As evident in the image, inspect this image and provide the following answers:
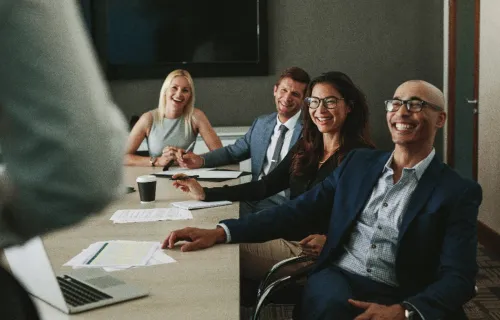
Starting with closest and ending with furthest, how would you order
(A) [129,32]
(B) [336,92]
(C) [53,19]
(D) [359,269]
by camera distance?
(C) [53,19] < (D) [359,269] < (B) [336,92] < (A) [129,32]

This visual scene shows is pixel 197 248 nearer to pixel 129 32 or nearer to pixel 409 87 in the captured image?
pixel 409 87

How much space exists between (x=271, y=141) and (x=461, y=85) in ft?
8.53

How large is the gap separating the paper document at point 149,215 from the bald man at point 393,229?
0.33 meters

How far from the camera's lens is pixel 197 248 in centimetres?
181

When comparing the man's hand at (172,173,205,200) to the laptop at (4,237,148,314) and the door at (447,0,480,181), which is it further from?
the door at (447,0,480,181)

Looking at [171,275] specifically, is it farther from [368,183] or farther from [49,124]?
[49,124]

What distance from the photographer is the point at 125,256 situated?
5.60 ft

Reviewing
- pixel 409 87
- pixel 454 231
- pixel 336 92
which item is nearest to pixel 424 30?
pixel 336 92

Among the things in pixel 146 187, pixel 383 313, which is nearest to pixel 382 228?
pixel 383 313

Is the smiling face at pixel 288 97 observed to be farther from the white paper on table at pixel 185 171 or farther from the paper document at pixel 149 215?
the paper document at pixel 149 215

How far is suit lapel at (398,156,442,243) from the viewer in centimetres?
190

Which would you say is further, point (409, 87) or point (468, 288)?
point (409, 87)

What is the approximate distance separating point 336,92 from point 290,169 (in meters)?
0.41

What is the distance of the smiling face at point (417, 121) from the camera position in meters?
2.06
